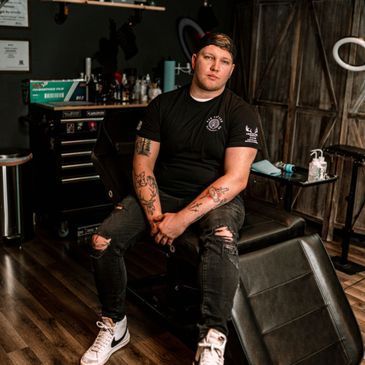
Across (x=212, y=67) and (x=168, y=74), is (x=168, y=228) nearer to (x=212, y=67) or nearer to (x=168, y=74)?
(x=212, y=67)

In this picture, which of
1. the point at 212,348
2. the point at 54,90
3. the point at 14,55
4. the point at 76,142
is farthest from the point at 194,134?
the point at 14,55

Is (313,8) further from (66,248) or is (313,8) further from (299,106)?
(66,248)

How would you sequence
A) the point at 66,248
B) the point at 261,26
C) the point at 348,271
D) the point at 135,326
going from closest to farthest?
1. the point at 135,326
2. the point at 348,271
3. the point at 66,248
4. the point at 261,26

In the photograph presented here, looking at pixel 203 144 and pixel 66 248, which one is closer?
pixel 203 144

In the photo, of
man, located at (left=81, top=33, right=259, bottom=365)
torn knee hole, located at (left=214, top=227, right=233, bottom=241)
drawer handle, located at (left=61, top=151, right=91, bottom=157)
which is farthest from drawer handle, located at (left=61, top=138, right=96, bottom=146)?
torn knee hole, located at (left=214, top=227, right=233, bottom=241)

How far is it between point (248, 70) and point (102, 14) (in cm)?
144

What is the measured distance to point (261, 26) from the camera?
15.3 feet

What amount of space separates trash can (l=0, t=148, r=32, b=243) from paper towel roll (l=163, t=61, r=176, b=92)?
153cm

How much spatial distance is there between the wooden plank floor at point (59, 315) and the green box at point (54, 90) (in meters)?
1.16

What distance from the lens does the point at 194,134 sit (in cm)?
241

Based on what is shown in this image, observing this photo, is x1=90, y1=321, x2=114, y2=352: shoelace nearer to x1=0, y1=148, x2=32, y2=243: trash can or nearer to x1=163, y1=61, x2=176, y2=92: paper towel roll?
x1=0, y1=148, x2=32, y2=243: trash can

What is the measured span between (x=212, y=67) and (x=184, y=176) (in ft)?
1.72

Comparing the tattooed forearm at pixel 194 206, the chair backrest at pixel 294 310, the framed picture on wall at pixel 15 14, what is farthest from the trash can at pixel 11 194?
the chair backrest at pixel 294 310

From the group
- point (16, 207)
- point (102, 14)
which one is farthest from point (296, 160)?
point (16, 207)
